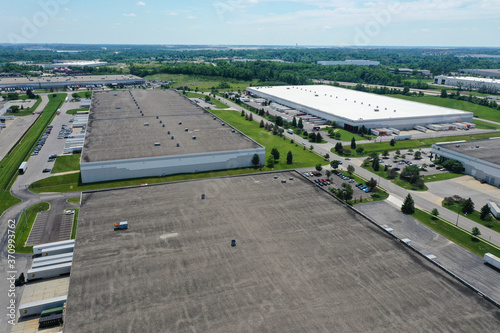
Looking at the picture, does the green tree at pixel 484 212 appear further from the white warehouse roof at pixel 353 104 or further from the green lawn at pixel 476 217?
the white warehouse roof at pixel 353 104

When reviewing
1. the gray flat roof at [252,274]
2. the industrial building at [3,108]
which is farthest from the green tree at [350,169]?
the industrial building at [3,108]

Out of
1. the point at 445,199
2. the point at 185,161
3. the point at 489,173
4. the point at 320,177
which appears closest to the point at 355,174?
the point at 320,177

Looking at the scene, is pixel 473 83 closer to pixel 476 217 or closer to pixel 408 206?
pixel 476 217

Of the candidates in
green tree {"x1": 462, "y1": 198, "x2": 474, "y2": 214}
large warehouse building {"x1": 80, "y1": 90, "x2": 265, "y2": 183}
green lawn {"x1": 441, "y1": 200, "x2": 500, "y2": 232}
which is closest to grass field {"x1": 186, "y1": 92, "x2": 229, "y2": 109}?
large warehouse building {"x1": 80, "y1": 90, "x2": 265, "y2": 183}

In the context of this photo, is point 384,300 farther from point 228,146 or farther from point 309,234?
point 228,146

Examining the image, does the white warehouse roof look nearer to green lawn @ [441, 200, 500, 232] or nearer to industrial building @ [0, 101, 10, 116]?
green lawn @ [441, 200, 500, 232]

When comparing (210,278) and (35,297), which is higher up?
(210,278)

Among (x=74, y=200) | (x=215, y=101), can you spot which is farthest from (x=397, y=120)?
(x=74, y=200)
